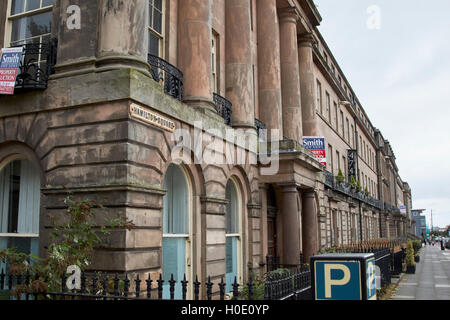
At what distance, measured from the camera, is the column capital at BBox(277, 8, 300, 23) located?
21750 millimetres

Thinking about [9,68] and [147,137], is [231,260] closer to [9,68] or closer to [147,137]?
[147,137]

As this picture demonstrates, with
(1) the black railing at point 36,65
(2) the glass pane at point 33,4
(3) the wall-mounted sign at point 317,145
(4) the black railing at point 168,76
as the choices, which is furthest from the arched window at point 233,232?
(3) the wall-mounted sign at point 317,145

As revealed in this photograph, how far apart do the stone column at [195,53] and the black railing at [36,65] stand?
3.62 meters

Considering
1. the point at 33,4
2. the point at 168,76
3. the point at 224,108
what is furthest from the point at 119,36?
the point at 224,108

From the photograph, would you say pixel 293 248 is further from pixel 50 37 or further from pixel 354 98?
pixel 354 98

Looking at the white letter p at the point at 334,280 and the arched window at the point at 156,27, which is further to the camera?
the arched window at the point at 156,27

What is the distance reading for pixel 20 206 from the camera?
10.6 metres

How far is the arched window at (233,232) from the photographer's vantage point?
A: 1402 cm

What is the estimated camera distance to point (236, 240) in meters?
14.6

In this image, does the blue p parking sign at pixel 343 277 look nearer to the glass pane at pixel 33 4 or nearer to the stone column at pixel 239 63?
the glass pane at pixel 33 4

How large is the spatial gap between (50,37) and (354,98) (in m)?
44.4

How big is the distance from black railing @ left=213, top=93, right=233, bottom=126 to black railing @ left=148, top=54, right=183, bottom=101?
2.40m

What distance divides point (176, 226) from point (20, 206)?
383 cm
